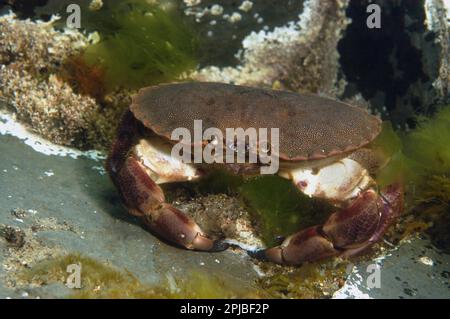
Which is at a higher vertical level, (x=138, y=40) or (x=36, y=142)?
(x=138, y=40)

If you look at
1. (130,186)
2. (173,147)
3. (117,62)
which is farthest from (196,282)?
(117,62)

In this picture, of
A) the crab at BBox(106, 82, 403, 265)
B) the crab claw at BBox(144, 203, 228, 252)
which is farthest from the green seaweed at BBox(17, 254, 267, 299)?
the crab at BBox(106, 82, 403, 265)

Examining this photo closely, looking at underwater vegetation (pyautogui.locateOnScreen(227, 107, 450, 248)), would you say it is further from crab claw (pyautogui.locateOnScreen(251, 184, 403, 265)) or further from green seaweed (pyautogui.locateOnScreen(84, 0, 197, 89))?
green seaweed (pyautogui.locateOnScreen(84, 0, 197, 89))

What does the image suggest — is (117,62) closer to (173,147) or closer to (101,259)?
(173,147)

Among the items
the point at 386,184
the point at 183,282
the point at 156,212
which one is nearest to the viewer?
the point at 183,282

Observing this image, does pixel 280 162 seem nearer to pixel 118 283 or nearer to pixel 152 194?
pixel 152 194

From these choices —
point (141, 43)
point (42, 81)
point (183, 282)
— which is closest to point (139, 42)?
point (141, 43)

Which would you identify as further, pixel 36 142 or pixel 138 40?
pixel 138 40
